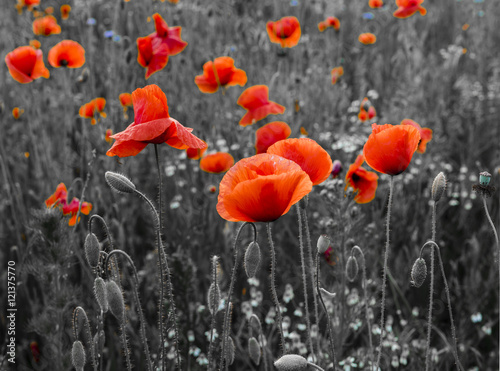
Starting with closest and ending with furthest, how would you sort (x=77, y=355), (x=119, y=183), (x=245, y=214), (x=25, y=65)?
1. (x=245, y=214)
2. (x=119, y=183)
3. (x=77, y=355)
4. (x=25, y=65)

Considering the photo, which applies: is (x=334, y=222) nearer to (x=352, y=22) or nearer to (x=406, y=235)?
(x=406, y=235)

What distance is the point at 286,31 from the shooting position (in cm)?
307

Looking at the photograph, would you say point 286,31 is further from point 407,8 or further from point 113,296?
point 113,296

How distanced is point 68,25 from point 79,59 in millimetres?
2358

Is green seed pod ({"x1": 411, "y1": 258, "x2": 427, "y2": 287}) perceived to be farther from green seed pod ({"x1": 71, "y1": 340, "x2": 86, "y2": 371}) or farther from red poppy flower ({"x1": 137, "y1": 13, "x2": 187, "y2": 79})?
red poppy flower ({"x1": 137, "y1": 13, "x2": 187, "y2": 79})

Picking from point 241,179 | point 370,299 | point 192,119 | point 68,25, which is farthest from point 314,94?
point 241,179

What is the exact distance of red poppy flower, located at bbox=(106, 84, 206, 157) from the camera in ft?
3.89

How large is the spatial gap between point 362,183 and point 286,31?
138cm

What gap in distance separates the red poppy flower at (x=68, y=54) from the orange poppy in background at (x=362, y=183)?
1.47 m

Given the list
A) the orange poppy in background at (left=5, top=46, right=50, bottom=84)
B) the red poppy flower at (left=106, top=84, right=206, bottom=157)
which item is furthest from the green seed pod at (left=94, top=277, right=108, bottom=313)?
the orange poppy in background at (left=5, top=46, right=50, bottom=84)

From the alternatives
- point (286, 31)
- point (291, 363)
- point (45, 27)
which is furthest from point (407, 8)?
point (291, 363)

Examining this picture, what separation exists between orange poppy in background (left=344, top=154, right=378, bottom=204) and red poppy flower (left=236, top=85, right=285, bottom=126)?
52cm

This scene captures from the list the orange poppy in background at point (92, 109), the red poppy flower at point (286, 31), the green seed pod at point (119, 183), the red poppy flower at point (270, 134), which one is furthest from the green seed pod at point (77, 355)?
the red poppy flower at point (286, 31)

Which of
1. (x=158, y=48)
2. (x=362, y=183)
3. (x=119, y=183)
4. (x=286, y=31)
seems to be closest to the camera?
(x=119, y=183)
